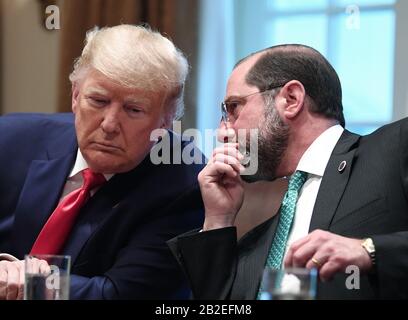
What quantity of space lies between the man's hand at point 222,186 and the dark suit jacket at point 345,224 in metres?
0.08

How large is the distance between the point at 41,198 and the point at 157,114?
36cm

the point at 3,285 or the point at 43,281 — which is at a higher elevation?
the point at 43,281

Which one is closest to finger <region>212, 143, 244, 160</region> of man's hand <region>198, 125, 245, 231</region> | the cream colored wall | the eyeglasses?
man's hand <region>198, 125, 245, 231</region>

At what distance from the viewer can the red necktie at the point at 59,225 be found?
1730 mm

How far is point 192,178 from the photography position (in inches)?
71.7

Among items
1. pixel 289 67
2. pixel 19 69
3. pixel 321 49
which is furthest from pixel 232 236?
pixel 19 69

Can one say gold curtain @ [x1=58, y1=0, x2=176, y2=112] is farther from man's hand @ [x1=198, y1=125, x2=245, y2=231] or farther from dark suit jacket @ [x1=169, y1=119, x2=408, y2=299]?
dark suit jacket @ [x1=169, y1=119, x2=408, y2=299]

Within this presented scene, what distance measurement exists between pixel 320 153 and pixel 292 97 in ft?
0.56

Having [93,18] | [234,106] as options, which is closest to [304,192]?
[234,106]

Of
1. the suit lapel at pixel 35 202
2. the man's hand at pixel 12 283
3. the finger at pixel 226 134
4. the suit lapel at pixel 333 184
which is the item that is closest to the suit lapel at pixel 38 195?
the suit lapel at pixel 35 202

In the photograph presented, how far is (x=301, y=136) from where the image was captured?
173 cm

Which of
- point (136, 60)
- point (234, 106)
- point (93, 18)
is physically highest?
point (93, 18)

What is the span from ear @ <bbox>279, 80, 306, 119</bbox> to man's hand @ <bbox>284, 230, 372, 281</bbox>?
0.55 meters

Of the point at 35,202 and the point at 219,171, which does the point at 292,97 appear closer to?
the point at 219,171
